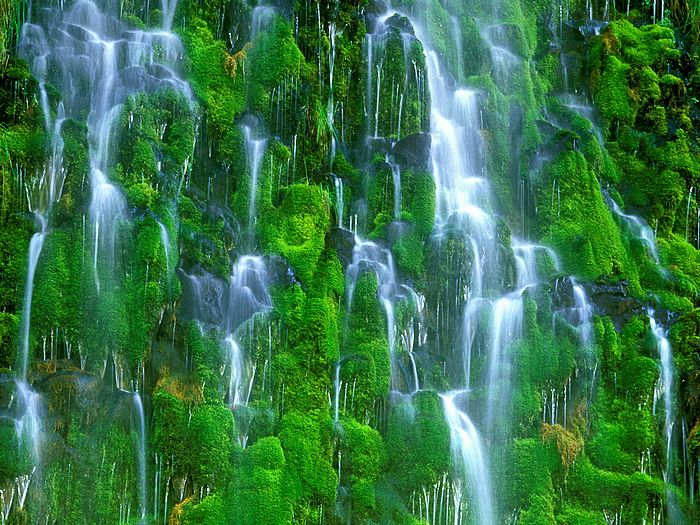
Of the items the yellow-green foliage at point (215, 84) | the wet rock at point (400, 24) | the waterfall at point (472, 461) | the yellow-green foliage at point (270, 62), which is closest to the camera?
the waterfall at point (472, 461)

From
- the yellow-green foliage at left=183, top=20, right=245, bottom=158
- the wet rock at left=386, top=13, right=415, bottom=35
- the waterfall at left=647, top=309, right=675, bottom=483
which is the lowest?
the waterfall at left=647, top=309, right=675, bottom=483

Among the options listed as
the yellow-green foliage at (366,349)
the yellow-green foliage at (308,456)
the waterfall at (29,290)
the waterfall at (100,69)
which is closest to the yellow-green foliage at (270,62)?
the waterfall at (100,69)

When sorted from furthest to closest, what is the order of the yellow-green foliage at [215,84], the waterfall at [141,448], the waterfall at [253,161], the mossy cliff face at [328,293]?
the yellow-green foliage at [215,84] → the waterfall at [253,161] → the mossy cliff face at [328,293] → the waterfall at [141,448]

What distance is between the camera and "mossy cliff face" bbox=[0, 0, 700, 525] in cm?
1028

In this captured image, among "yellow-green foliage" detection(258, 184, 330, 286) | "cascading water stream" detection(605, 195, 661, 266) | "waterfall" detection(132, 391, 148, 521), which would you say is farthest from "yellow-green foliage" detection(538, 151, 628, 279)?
"waterfall" detection(132, 391, 148, 521)

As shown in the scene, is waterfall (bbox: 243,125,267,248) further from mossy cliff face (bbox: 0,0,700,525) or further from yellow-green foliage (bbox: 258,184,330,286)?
yellow-green foliage (bbox: 258,184,330,286)

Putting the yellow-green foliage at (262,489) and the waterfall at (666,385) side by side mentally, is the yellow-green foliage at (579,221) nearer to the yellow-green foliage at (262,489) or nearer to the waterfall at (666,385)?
the waterfall at (666,385)

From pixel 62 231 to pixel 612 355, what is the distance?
22.5 feet

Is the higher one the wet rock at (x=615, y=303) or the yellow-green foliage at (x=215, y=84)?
the yellow-green foliage at (x=215, y=84)

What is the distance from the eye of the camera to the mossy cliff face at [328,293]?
10.3 meters

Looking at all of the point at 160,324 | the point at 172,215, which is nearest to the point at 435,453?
the point at 160,324

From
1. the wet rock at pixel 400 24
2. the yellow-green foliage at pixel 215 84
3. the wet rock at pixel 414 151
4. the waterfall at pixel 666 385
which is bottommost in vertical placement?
the waterfall at pixel 666 385

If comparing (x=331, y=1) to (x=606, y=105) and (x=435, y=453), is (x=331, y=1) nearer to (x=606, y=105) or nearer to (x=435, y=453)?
(x=606, y=105)

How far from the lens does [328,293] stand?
11.6 m
